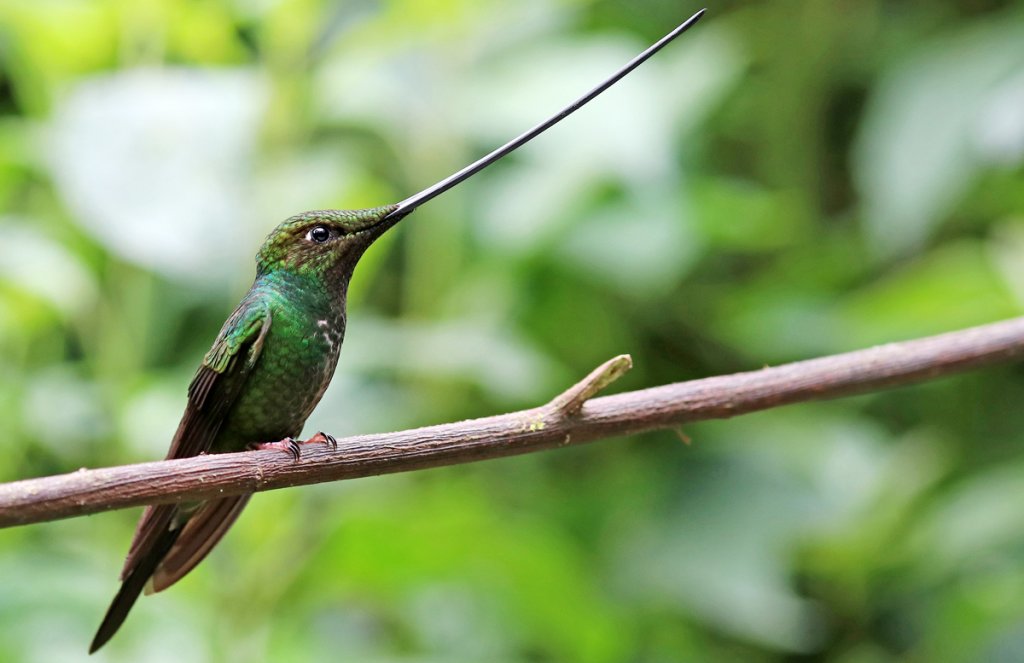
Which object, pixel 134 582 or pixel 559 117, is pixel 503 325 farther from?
pixel 559 117

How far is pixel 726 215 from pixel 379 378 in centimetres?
90

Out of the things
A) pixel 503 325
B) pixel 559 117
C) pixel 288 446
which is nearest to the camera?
pixel 559 117

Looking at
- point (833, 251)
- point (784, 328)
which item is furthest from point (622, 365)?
point (833, 251)

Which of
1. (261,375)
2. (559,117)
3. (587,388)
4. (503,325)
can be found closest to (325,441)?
(261,375)

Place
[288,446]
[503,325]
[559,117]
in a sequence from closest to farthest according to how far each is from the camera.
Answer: [559,117], [288,446], [503,325]

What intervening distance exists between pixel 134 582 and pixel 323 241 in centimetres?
47

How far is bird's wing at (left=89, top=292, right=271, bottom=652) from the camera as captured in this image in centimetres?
135

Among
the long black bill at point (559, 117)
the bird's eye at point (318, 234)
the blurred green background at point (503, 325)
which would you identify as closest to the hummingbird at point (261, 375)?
the bird's eye at point (318, 234)

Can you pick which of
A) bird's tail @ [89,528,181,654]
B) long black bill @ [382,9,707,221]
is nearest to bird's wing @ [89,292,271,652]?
bird's tail @ [89,528,181,654]

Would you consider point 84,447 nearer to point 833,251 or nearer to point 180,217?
point 180,217

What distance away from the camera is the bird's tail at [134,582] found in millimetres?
1338

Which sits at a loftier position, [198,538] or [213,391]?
[213,391]

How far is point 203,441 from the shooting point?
1374mm

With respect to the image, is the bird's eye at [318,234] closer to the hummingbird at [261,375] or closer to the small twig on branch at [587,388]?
the hummingbird at [261,375]
